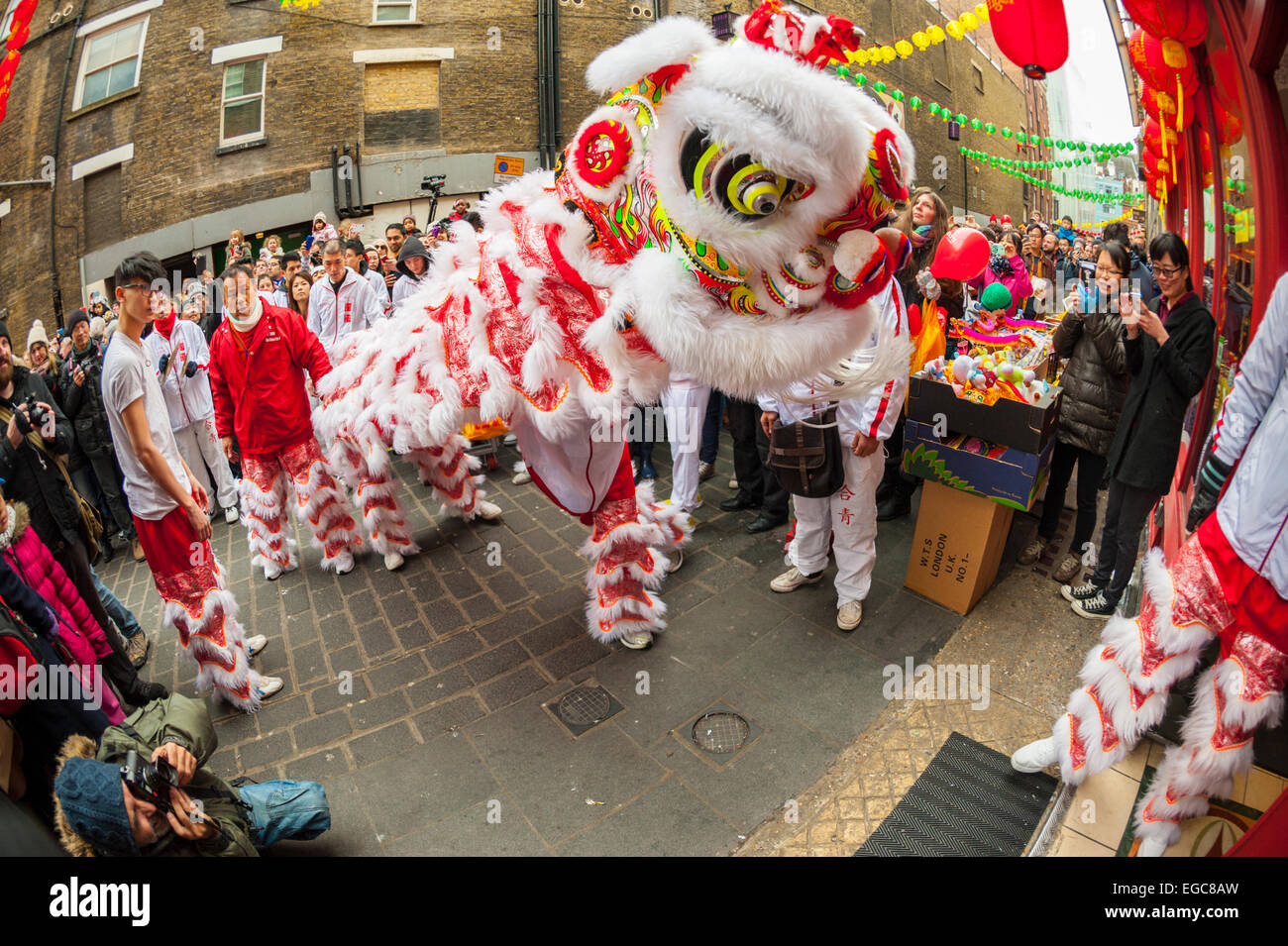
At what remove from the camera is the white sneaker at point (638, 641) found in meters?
3.50

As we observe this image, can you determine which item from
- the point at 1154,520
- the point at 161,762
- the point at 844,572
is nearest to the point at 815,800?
the point at 844,572

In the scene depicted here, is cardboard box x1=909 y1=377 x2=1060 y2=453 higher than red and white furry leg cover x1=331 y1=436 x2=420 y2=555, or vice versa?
cardboard box x1=909 y1=377 x2=1060 y2=453

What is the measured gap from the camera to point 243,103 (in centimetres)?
574

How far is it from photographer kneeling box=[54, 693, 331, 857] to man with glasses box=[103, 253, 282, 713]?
108 centimetres

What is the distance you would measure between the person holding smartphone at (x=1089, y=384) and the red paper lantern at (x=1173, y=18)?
34.5 inches

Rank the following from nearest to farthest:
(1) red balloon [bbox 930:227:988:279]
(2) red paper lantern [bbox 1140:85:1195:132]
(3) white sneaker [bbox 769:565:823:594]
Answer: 1. (2) red paper lantern [bbox 1140:85:1195:132]
2. (3) white sneaker [bbox 769:565:823:594]
3. (1) red balloon [bbox 930:227:988:279]

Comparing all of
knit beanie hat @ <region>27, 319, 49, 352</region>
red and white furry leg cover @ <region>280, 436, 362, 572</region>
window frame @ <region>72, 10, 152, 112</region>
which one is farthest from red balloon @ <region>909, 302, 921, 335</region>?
knit beanie hat @ <region>27, 319, 49, 352</region>

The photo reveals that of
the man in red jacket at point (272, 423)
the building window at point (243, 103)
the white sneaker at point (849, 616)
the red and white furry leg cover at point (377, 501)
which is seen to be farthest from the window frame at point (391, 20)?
the white sneaker at point (849, 616)

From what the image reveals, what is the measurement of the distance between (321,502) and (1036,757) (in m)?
4.22

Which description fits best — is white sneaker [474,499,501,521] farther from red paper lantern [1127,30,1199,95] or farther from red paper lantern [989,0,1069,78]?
red paper lantern [1127,30,1199,95]

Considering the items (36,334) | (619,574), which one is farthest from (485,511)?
(36,334)

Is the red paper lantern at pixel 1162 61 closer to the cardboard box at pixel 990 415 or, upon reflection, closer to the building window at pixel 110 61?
the cardboard box at pixel 990 415

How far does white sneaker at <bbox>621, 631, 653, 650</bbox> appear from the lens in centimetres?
350

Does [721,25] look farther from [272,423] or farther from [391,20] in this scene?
[391,20]
